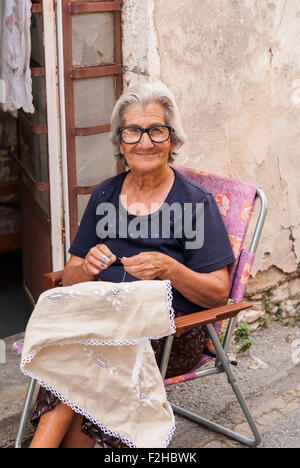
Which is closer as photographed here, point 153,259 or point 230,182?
point 153,259

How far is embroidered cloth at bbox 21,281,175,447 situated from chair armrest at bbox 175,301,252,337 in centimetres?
9

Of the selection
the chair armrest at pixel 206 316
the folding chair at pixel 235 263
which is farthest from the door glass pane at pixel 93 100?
the chair armrest at pixel 206 316

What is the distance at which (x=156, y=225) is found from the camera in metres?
3.17

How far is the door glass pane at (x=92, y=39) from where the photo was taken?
3.80 metres

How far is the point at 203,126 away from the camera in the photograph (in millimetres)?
4043

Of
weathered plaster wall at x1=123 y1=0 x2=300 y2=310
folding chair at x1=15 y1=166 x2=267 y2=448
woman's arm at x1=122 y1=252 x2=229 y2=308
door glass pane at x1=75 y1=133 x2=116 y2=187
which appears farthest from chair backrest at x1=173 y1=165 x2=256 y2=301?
door glass pane at x1=75 y1=133 x2=116 y2=187

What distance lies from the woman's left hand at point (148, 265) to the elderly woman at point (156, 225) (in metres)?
0.02

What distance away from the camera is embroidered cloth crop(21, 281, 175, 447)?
2.69 metres

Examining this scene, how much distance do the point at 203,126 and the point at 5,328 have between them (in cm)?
176

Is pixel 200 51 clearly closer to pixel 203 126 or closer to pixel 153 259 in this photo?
pixel 203 126

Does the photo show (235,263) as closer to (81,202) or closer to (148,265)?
(148,265)

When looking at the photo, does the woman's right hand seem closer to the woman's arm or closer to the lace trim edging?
the woman's arm
